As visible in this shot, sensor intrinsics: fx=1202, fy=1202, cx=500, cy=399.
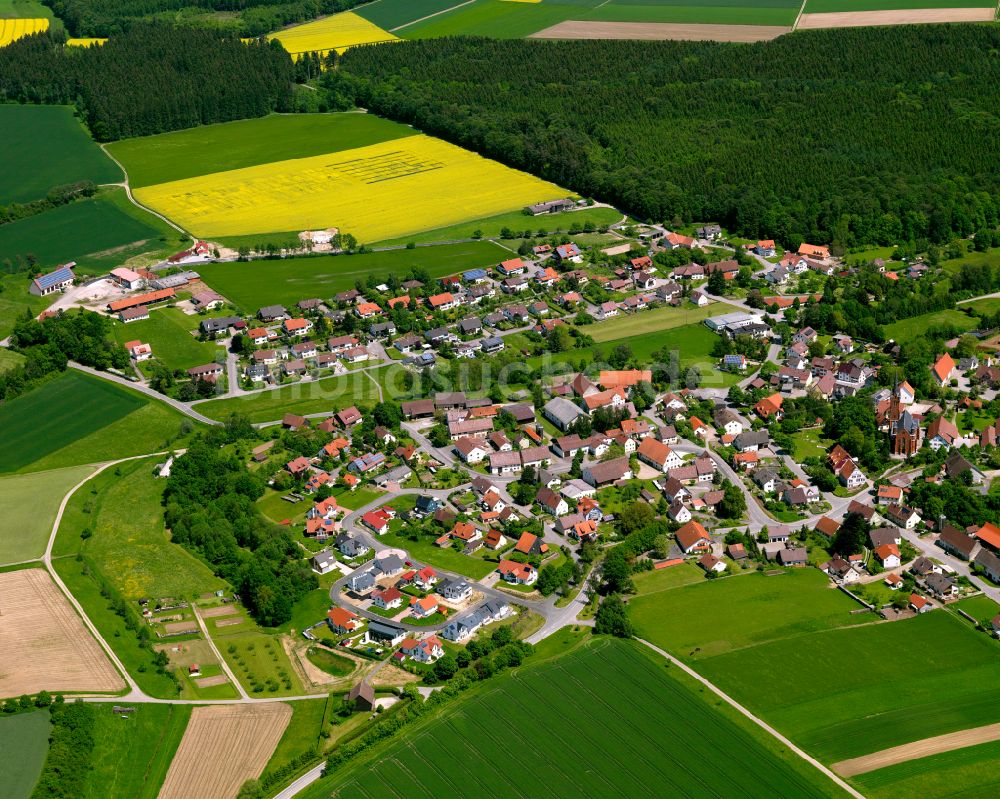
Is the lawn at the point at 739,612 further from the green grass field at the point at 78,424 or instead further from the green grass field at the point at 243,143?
the green grass field at the point at 243,143

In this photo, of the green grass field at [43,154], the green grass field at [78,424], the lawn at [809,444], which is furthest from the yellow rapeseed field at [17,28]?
the lawn at [809,444]

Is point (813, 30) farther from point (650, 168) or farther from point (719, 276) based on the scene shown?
point (719, 276)

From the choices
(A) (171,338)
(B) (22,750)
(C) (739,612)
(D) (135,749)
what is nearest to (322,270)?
(A) (171,338)

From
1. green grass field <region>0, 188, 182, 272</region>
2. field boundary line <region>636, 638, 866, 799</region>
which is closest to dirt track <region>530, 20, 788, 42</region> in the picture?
green grass field <region>0, 188, 182, 272</region>

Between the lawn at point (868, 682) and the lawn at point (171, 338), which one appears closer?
the lawn at point (868, 682)

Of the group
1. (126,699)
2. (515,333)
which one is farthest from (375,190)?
(126,699)

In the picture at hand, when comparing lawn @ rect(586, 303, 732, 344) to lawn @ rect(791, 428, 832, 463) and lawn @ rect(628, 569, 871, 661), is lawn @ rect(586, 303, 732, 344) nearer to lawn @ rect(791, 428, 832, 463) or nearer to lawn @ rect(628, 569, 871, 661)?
lawn @ rect(791, 428, 832, 463)

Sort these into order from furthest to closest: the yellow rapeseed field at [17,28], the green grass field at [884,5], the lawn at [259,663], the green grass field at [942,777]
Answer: the yellow rapeseed field at [17,28] → the green grass field at [884,5] → the lawn at [259,663] → the green grass field at [942,777]
